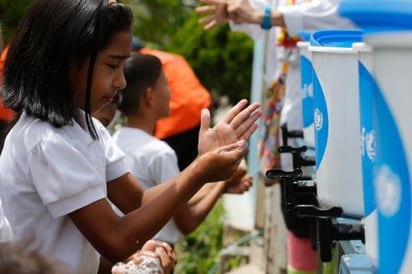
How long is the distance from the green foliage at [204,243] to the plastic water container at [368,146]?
4682 mm

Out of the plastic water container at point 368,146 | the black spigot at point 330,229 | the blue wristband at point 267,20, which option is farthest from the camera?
the blue wristband at point 267,20

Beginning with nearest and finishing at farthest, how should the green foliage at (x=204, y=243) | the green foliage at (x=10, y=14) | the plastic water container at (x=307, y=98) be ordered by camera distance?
the plastic water container at (x=307, y=98)
the green foliage at (x=10, y=14)
the green foliage at (x=204, y=243)

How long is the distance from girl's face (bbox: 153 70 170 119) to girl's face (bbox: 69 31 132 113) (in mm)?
1373

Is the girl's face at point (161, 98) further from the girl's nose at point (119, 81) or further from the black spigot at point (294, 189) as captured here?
the black spigot at point (294, 189)

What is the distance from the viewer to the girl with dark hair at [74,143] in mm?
2467

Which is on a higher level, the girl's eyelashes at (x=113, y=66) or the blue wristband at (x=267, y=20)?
the girl's eyelashes at (x=113, y=66)

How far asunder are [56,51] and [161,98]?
4.93 feet

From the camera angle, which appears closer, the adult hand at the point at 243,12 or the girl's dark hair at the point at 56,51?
the girl's dark hair at the point at 56,51

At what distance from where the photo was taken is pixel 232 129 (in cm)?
254

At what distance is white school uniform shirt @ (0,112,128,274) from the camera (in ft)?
8.06

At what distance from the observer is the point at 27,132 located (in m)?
2.51

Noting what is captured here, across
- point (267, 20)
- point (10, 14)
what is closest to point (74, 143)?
point (10, 14)

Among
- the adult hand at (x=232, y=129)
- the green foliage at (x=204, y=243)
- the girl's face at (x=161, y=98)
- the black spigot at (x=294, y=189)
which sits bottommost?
the green foliage at (x=204, y=243)

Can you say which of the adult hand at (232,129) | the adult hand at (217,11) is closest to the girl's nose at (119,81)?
the adult hand at (232,129)
